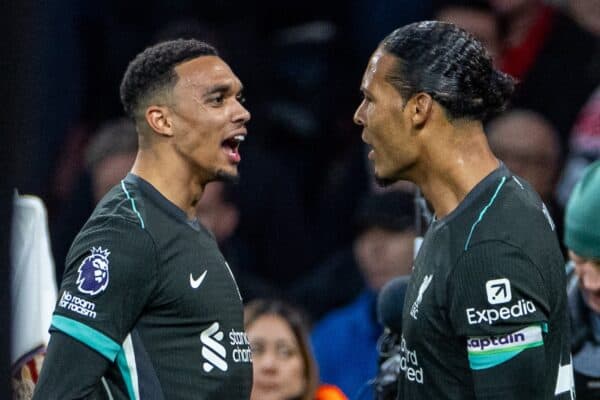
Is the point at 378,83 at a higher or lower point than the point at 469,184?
higher

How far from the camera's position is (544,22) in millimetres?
5047

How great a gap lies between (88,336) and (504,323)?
882mm

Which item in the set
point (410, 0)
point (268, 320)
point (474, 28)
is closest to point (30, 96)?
point (268, 320)

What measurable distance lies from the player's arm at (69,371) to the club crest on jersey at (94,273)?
0.38 feet

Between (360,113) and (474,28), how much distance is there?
2.80m

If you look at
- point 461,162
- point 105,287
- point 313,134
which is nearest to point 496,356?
point 461,162

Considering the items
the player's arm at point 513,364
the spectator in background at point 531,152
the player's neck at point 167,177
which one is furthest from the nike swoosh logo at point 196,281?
the spectator in background at point 531,152

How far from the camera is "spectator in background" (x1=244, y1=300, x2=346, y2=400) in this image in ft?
11.9

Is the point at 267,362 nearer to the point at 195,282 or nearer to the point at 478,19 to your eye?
the point at 195,282

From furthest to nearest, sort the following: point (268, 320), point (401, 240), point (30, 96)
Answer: point (401, 240) → point (268, 320) → point (30, 96)

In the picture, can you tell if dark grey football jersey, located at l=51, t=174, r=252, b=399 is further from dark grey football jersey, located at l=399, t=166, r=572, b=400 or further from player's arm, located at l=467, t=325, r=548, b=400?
player's arm, located at l=467, t=325, r=548, b=400

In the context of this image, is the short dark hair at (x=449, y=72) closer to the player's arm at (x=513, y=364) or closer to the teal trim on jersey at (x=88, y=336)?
the player's arm at (x=513, y=364)

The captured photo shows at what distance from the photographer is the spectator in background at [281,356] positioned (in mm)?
3631

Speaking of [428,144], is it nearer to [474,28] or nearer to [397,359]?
[397,359]
